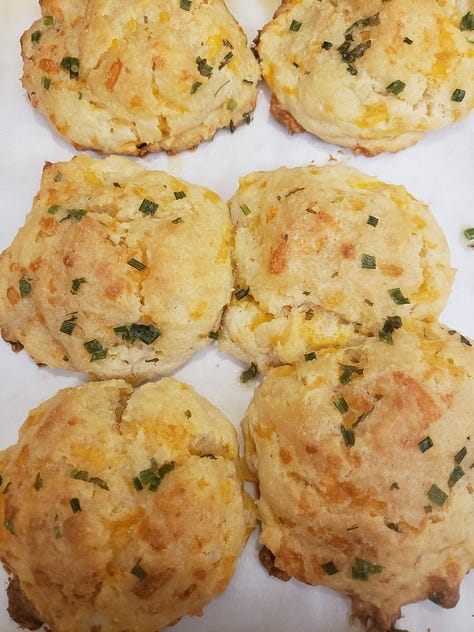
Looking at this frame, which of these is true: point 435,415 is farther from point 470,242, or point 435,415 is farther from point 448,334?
point 470,242

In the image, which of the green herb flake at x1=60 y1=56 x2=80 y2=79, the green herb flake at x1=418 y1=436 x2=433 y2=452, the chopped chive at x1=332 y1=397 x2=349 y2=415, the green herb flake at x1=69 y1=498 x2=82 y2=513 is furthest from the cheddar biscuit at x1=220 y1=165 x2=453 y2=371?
the green herb flake at x1=60 y1=56 x2=80 y2=79

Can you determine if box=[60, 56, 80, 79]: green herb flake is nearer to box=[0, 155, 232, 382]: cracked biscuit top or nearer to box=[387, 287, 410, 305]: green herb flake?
box=[0, 155, 232, 382]: cracked biscuit top

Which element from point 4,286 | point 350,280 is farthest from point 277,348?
point 4,286

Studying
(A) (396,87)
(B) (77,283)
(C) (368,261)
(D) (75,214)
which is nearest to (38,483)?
(B) (77,283)

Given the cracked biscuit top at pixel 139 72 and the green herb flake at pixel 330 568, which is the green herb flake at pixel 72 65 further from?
the green herb flake at pixel 330 568

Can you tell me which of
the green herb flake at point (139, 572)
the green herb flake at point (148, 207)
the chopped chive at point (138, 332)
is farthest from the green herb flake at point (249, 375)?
the green herb flake at point (139, 572)

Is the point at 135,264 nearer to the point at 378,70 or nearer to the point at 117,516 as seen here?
the point at 117,516
